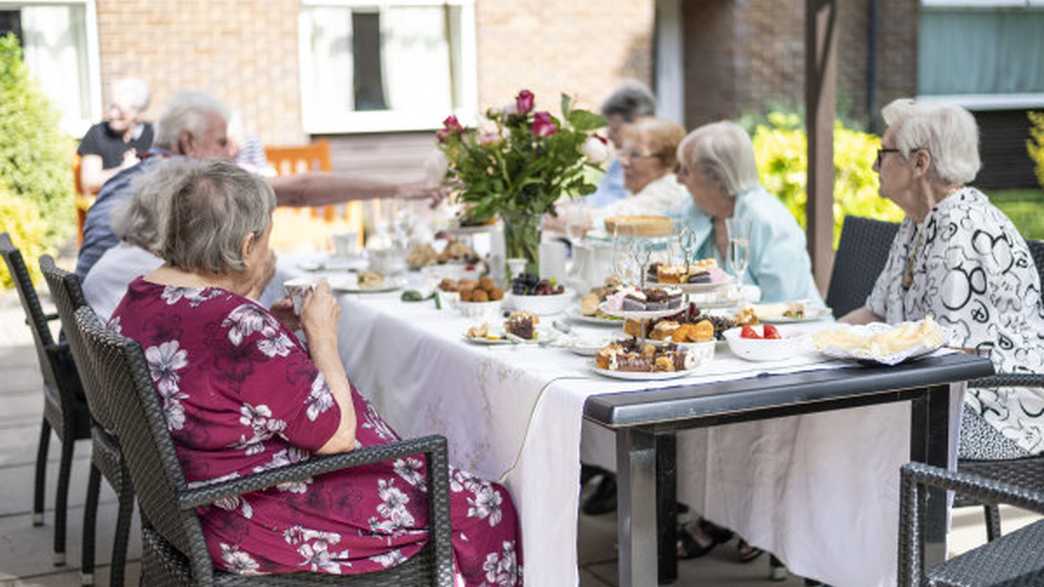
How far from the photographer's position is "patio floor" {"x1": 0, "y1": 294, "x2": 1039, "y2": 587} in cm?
402

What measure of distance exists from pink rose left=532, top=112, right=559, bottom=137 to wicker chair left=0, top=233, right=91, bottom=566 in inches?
58.6

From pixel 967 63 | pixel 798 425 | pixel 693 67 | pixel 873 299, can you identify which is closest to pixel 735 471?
pixel 798 425

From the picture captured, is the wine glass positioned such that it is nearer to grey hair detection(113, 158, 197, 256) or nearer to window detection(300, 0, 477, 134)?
grey hair detection(113, 158, 197, 256)

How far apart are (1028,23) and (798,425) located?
1103 cm

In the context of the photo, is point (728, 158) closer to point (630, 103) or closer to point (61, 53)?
point (630, 103)

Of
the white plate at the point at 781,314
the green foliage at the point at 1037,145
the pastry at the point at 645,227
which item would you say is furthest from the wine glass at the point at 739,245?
the green foliage at the point at 1037,145

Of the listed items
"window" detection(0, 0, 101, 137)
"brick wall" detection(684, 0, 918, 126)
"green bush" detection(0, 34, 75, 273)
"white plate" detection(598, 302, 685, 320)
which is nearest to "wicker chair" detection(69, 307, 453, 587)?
"white plate" detection(598, 302, 685, 320)

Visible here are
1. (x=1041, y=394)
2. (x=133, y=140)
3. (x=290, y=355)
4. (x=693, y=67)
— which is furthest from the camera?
(x=693, y=67)

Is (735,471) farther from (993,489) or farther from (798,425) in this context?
(993,489)

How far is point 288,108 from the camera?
10.9 m

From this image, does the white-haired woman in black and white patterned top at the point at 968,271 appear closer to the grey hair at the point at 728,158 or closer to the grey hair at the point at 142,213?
the grey hair at the point at 728,158

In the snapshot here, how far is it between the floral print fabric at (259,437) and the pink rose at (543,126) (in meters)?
1.47

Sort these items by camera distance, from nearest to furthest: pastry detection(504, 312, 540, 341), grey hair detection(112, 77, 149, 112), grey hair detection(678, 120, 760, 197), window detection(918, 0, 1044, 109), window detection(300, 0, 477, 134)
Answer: pastry detection(504, 312, 540, 341) → grey hair detection(678, 120, 760, 197) → grey hair detection(112, 77, 149, 112) → window detection(300, 0, 477, 134) → window detection(918, 0, 1044, 109)

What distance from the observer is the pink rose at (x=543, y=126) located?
4031 mm
